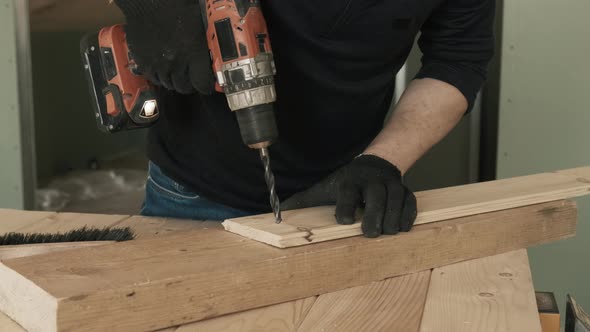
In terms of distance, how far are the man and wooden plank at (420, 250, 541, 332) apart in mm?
235

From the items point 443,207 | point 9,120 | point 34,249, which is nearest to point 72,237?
point 34,249

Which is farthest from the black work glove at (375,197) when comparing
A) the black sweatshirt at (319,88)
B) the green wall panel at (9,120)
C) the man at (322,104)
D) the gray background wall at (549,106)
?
the green wall panel at (9,120)

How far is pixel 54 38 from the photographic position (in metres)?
4.41

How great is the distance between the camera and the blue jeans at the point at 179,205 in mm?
1650

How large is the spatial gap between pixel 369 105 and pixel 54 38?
10.6ft

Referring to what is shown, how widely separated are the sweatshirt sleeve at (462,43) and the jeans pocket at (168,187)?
2.00ft

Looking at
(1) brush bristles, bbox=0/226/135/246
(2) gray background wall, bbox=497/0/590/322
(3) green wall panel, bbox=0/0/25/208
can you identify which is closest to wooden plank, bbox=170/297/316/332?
(1) brush bristles, bbox=0/226/135/246

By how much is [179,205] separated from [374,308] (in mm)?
690

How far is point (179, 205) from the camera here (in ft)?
5.48

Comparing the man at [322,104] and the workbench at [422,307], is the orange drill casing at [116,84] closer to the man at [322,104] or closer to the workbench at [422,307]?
the man at [322,104]

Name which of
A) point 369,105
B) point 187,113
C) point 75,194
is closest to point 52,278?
point 187,113

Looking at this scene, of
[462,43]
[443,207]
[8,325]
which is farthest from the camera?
[462,43]

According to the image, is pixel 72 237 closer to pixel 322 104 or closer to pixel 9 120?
pixel 322 104

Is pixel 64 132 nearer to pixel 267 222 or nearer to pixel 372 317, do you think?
pixel 267 222
